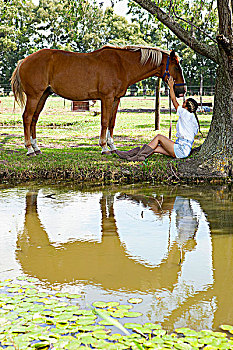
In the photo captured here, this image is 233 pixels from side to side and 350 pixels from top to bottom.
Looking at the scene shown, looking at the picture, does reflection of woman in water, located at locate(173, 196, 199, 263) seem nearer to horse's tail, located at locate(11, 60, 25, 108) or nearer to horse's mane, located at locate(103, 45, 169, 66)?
horse's mane, located at locate(103, 45, 169, 66)

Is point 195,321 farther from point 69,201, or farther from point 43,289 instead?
point 69,201

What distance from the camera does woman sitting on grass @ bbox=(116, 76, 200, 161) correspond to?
892 centimetres

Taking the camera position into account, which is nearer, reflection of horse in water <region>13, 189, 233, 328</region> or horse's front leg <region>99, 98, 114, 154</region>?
reflection of horse in water <region>13, 189, 233, 328</region>

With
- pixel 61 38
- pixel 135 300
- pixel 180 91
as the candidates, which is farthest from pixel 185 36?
pixel 61 38

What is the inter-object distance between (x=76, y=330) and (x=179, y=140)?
6.20 metres

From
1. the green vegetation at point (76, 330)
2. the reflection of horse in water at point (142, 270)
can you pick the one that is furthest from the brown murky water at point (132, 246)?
the green vegetation at point (76, 330)

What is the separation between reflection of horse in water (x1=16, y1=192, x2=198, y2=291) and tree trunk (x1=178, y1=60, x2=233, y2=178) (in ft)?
11.2

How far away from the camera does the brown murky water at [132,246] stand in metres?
4.00

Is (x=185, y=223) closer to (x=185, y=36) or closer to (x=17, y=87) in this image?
(x=185, y=36)

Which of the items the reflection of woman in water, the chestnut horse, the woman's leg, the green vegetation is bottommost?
the green vegetation

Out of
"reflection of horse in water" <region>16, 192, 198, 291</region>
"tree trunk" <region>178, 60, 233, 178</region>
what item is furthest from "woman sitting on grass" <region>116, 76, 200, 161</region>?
"reflection of horse in water" <region>16, 192, 198, 291</region>

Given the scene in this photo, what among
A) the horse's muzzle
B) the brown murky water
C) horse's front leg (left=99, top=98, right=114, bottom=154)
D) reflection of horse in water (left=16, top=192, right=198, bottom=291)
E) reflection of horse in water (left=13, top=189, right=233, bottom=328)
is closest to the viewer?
reflection of horse in water (left=13, top=189, right=233, bottom=328)

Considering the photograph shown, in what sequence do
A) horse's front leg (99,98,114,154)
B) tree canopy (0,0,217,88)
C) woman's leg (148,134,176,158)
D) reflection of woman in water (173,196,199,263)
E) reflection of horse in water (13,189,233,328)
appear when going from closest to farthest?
1. reflection of horse in water (13,189,233,328)
2. reflection of woman in water (173,196,199,263)
3. woman's leg (148,134,176,158)
4. horse's front leg (99,98,114,154)
5. tree canopy (0,0,217,88)

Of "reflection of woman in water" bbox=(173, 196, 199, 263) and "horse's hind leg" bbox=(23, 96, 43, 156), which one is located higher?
"horse's hind leg" bbox=(23, 96, 43, 156)
